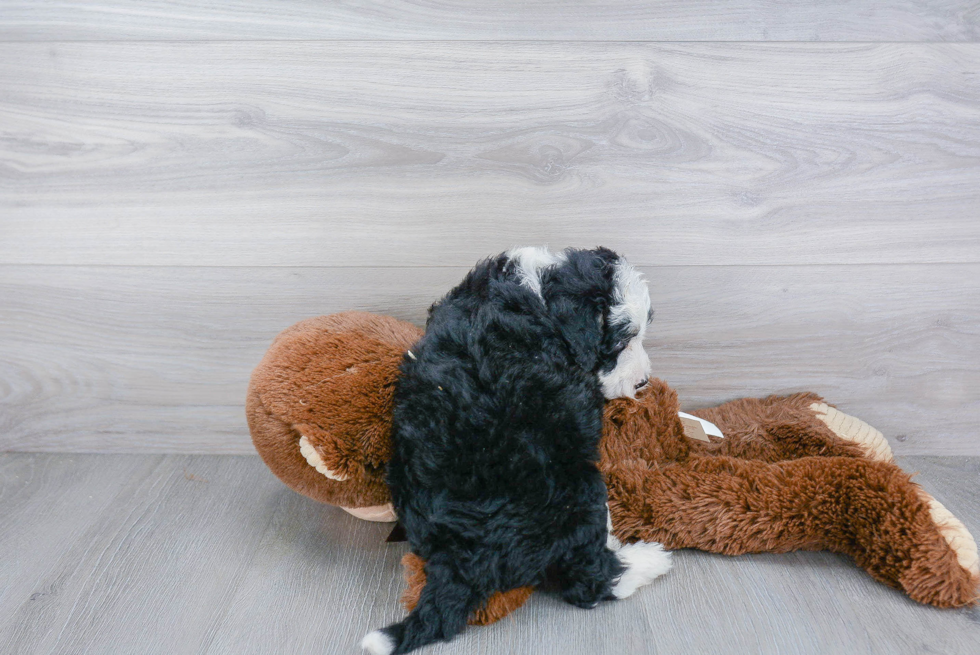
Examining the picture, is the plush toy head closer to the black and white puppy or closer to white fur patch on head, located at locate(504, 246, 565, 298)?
the black and white puppy

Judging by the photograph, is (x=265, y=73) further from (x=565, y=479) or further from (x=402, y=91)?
(x=565, y=479)

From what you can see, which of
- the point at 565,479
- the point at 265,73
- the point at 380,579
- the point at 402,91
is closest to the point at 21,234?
the point at 265,73

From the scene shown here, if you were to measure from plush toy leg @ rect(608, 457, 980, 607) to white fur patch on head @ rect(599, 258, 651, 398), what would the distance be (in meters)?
0.13

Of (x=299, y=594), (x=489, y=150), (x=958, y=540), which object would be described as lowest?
(x=299, y=594)

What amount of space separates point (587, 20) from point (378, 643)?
2.70 feet

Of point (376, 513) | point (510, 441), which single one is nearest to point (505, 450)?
point (510, 441)

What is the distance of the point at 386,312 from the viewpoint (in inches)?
40.4

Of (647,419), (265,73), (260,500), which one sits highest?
(265,73)

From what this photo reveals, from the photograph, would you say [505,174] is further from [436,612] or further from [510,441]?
[436,612]

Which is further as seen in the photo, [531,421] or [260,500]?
[260,500]

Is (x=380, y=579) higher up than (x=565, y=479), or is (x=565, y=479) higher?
(x=565, y=479)

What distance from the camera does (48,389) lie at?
3.59ft

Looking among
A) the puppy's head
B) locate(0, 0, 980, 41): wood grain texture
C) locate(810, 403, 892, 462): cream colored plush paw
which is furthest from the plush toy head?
locate(810, 403, 892, 462): cream colored plush paw

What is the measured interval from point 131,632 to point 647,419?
680 millimetres
